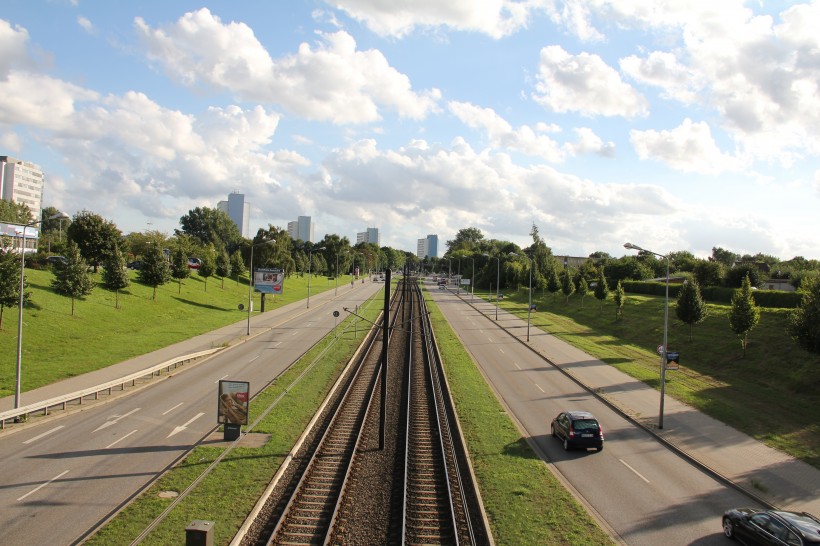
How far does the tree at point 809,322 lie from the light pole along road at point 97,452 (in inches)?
1101

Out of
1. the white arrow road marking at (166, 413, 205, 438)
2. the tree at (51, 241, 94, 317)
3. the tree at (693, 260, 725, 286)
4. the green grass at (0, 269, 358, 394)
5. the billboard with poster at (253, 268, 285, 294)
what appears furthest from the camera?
the tree at (693, 260, 725, 286)

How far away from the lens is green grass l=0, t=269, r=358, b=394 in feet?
103

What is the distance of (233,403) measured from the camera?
20.4 meters

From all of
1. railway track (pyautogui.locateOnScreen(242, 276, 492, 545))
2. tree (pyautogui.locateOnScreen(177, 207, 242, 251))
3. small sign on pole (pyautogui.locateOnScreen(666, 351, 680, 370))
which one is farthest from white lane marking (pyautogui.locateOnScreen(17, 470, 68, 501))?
tree (pyautogui.locateOnScreen(177, 207, 242, 251))

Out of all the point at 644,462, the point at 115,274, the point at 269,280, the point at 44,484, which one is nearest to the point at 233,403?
the point at 44,484

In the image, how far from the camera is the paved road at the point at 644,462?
49.9 ft

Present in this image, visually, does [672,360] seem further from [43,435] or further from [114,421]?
[43,435]

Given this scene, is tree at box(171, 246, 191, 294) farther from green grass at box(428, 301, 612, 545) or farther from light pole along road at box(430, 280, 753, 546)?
green grass at box(428, 301, 612, 545)

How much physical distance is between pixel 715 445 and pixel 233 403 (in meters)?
18.6

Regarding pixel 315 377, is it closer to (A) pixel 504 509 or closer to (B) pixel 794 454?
(A) pixel 504 509

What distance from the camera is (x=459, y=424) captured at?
75.8ft

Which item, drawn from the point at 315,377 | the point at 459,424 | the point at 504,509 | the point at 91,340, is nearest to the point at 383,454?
the point at 459,424

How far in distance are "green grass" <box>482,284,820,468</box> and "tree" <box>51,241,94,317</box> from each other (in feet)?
129

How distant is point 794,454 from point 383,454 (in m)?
15.6
